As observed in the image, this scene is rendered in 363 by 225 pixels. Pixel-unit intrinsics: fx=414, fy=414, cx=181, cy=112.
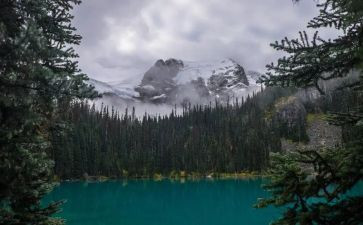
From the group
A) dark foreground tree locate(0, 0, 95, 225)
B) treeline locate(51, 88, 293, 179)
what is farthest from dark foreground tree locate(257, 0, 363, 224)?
treeline locate(51, 88, 293, 179)

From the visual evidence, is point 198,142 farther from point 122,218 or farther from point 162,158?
point 122,218

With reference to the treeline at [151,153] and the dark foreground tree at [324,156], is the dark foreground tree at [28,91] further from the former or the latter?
the treeline at [151,153]

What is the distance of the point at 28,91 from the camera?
29.5 feet

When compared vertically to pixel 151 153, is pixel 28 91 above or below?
below

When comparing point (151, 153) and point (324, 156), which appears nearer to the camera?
point (324, 156)

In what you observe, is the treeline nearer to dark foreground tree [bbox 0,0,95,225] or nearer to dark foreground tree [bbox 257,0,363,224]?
dark foreground tree [bbox 0,0,95,225]

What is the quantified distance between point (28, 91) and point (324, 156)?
6373 millimetres

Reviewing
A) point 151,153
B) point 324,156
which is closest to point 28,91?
point 324,156

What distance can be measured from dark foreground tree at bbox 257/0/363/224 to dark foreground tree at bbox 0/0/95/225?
440 cm

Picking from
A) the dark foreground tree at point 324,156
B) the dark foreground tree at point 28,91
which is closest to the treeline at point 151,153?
the dark foreground tree at point 28,91

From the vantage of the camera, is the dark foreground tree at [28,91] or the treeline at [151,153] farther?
the treeline at [151,153]

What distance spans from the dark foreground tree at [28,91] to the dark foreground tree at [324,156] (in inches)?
173

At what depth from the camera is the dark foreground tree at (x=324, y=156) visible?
734 cm

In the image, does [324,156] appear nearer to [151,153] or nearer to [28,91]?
[28,91]
